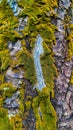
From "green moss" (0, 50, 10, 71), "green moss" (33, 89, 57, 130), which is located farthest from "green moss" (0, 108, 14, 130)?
"green moss" (0, 50, 10, 71)

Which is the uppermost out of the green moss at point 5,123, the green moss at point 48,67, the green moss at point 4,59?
the green moss at point 4,59

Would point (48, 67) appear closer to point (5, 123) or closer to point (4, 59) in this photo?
point (4, 59)

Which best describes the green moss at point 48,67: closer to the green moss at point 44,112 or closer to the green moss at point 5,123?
the green moss at point 44,112

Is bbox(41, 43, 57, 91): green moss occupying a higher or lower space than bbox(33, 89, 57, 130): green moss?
higher

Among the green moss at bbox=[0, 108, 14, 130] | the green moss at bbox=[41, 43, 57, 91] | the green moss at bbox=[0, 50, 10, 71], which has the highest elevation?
the green moss at bbox=[0, 50, 10, 71]

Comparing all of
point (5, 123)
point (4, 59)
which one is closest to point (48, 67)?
point (4, 59)

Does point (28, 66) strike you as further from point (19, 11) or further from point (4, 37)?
point (19, 11)

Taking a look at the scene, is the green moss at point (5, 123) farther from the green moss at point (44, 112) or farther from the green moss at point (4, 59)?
the green moss at point (4, 59)

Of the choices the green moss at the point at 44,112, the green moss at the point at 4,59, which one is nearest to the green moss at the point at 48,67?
the green moss at the point at 44,112

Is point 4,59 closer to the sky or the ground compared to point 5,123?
closer to the sky

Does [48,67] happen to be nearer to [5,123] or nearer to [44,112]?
[44,112]

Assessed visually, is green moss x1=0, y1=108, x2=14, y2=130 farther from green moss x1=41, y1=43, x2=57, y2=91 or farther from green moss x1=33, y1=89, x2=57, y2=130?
green moss x1=41, y1=43, x2=57, y2=91

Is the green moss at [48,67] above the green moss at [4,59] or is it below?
below
